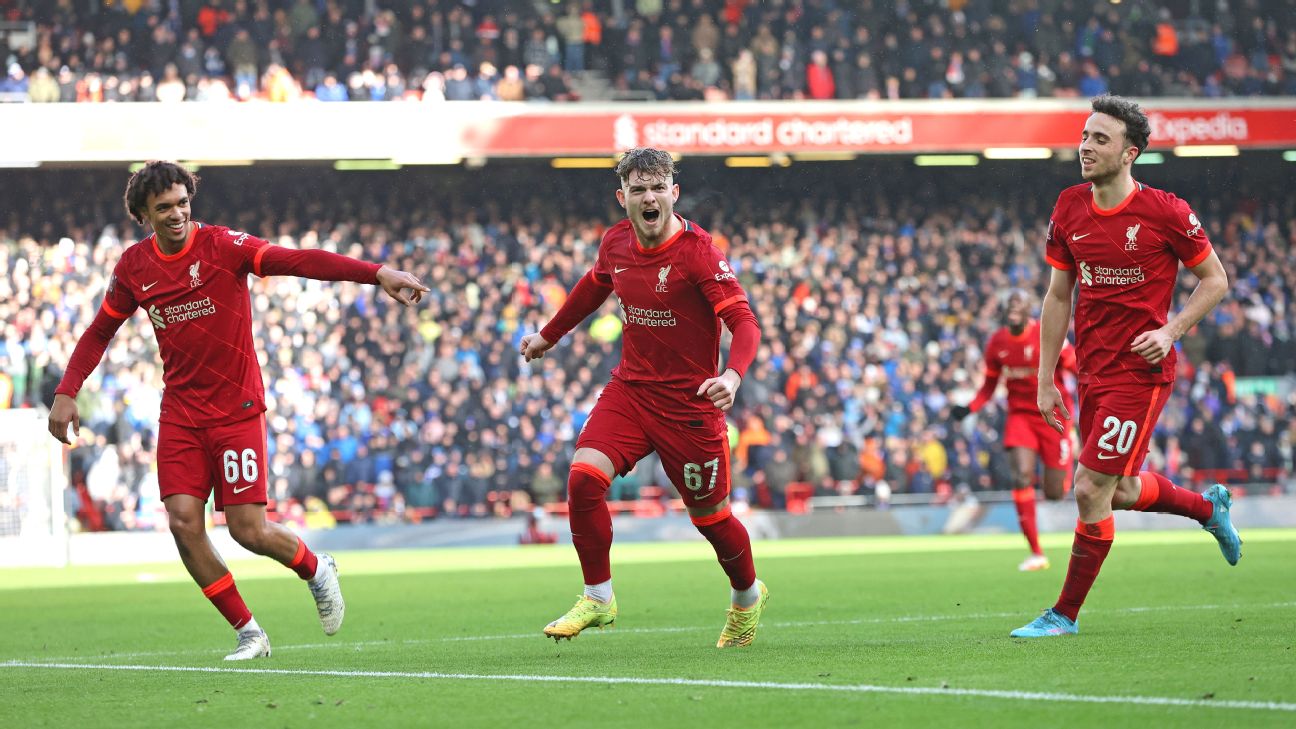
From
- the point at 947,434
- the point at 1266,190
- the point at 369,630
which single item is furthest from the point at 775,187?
the point at 369,630

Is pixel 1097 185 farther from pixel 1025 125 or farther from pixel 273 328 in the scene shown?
pixel 1025 125

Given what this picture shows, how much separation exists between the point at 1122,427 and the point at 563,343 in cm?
2237

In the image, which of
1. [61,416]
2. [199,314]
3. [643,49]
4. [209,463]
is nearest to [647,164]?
[199,314]

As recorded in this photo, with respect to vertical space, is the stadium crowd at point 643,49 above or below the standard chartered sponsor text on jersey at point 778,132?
above

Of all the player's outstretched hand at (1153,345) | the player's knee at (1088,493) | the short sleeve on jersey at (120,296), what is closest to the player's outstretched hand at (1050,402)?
the player's knee at (1088,493)

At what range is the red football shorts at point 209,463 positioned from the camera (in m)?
8.72

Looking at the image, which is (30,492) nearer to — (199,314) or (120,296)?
(120,296)

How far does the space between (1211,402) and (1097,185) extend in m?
22.6

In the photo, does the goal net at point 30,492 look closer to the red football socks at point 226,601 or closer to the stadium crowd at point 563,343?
the stadium crowd at point 563,343

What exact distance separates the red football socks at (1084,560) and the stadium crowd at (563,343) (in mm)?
18082

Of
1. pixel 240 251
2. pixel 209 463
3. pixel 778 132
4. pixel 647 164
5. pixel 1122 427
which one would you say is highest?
pixel 778 132

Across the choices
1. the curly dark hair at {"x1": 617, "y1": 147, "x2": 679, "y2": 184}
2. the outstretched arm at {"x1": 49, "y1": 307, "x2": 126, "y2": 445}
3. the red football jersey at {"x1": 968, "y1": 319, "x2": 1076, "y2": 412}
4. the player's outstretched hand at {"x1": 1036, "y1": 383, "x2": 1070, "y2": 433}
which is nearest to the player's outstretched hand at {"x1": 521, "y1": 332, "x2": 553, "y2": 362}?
the curly dark hair at {"x1": 617, "y1": 147, "x2": 679, "y2": 184}

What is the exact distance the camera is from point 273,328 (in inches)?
1133

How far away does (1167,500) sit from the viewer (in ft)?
28.9
